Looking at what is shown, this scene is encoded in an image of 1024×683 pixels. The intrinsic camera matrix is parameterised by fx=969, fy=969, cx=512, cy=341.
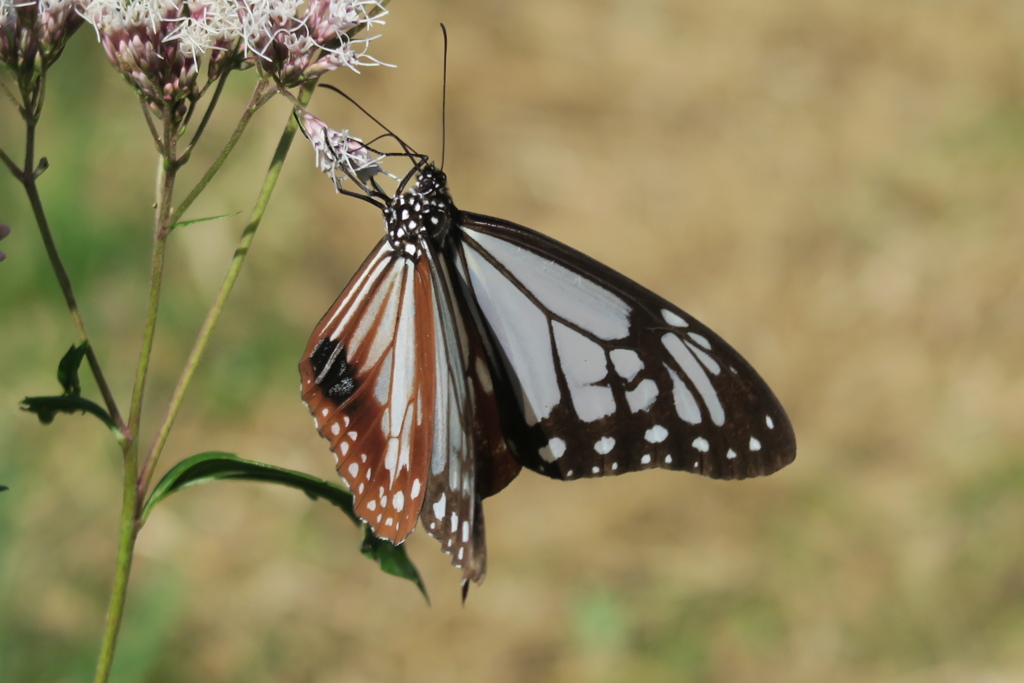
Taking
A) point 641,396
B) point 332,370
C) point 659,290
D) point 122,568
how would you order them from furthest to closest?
point 659,290
point 641,396
point 332,370
point 122,568

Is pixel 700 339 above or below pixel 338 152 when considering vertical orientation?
below

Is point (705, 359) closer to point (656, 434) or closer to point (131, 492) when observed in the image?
point (656, 434)

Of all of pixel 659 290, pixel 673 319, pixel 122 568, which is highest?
pixel 659 290

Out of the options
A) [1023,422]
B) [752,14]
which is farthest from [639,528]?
[752,14]

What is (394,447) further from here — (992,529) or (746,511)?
(992,529)

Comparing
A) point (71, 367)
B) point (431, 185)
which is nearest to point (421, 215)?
point (431, 185)

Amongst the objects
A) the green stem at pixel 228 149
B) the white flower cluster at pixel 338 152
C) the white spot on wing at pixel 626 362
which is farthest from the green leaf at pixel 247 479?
the white spot on wing at pixel 626 362
